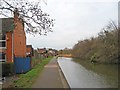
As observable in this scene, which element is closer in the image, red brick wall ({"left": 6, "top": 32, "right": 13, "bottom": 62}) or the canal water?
the canal water

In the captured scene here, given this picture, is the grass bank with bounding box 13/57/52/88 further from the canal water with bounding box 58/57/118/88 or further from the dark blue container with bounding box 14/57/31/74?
the dark blue container with bounding box 14/57/31/74

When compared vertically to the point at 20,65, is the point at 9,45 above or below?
above

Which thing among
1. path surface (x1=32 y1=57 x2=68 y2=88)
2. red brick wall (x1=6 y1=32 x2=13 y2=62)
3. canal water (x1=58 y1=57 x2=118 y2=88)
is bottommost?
canal water (x1=58 y1=57 x2=118 y2=88)

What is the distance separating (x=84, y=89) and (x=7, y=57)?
19.2m

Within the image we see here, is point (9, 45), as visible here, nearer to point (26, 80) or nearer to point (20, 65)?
point (20, 65)

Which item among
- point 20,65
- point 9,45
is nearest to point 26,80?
point 20,65

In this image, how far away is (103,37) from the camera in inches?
2264

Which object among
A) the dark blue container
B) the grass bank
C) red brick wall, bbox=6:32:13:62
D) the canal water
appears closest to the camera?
the grass bank

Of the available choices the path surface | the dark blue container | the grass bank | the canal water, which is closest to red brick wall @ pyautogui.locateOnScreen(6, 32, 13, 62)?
the dark blue container

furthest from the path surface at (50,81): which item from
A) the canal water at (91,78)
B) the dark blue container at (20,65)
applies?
the dark blue container at (20,65)

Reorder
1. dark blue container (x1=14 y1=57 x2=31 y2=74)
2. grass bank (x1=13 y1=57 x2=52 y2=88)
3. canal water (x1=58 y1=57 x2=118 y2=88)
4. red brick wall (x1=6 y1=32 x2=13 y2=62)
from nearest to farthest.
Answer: grass bank (x1=13 y1=57 x2=52 y2=88), canal water (x1=58 y1=57 x2=118 y2=88), dark blue container (x1=14 y1=57 x2=31 y2=74), red brick wall (x1=6 y1=32 x2=13 y2=62)

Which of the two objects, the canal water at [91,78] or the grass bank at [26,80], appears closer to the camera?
the grass bank at [26,80]

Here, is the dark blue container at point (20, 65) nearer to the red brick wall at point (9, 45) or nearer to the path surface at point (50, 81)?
the red brick wall at point (9, 45)

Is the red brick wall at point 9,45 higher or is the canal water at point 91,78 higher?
the red brick wall at point 9,45
